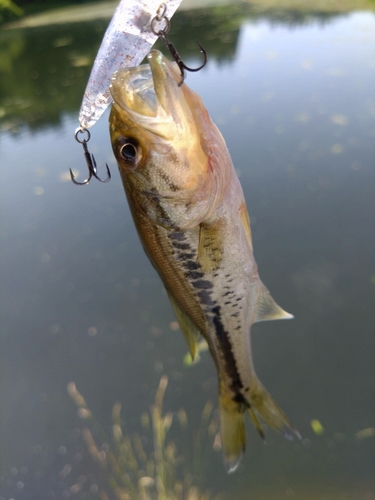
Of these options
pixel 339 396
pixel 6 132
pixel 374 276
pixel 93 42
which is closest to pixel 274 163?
pixel 374 276

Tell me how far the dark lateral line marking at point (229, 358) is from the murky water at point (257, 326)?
1611 mm

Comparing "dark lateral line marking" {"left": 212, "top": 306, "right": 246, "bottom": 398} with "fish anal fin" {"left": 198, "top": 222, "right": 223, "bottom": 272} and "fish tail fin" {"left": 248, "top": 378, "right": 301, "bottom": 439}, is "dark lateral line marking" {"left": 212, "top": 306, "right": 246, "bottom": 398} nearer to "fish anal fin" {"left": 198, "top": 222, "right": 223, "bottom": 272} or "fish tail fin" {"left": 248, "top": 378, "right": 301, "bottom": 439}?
"fish tail fin" {"left": 248, "top": 378, "right": 301, "bottom": 439}

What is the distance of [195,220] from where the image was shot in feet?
3.99

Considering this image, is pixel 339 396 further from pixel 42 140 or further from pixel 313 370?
pixel 42 140

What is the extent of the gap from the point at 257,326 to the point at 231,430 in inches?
82.8

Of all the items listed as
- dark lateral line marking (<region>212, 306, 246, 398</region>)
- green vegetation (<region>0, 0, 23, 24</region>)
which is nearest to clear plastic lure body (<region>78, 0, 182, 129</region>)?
dark lateral line marking (<region>212, 306, 246, 398</region>)

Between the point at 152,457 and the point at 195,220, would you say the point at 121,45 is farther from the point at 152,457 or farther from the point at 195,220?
the point at 152,457

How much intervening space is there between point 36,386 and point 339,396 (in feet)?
8.86

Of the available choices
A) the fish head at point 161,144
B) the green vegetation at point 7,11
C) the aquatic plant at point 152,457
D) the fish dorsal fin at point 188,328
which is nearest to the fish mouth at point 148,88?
the fish head at point 161,144

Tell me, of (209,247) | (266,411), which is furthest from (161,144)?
(266,411)

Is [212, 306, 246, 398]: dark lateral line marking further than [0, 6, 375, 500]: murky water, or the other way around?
[0, 6, 375, 500]: murky water

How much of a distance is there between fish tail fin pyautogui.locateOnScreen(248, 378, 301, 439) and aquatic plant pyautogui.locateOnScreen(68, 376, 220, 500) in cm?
110

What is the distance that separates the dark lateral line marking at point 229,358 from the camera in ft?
5.15

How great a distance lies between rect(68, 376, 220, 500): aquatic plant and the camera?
2.67m
